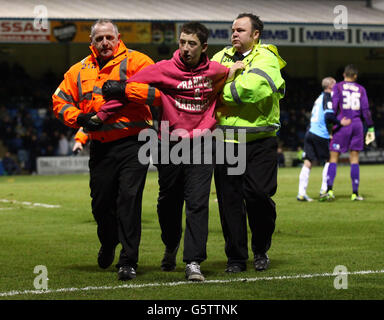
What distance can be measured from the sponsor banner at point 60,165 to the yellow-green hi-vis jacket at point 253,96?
951 inches

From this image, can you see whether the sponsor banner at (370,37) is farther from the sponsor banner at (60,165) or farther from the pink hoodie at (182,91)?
the pink hoodie at (182,91)

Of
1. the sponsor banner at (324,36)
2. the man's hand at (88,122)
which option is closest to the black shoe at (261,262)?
the man's hand at (88,122)

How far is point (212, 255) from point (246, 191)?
1.56 m

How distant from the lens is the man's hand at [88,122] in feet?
25.9

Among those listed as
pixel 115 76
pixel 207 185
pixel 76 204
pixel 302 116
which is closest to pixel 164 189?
pixel 207 185

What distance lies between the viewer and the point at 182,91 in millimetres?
7805

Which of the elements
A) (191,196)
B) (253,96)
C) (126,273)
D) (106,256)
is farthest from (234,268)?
(253,96)

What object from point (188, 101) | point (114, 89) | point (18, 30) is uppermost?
point (18, 30)

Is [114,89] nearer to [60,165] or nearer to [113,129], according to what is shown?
[113,129]

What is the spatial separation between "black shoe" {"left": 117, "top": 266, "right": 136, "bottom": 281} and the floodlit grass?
7 cm

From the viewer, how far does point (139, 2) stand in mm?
41250

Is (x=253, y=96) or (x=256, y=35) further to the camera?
(x=256, y=35)
